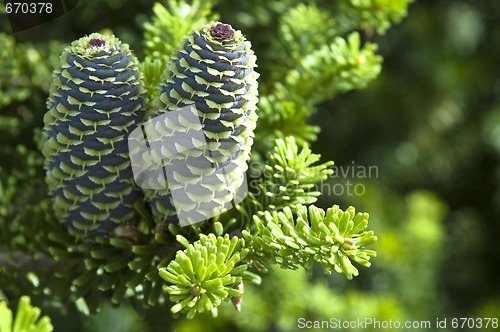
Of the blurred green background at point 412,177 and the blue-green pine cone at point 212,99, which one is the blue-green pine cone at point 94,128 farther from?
the blurred green background at point 412,177

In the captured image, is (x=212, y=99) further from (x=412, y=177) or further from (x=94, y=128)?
(x=412, y=177)

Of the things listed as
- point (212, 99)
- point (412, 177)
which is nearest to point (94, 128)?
point (212, 99)

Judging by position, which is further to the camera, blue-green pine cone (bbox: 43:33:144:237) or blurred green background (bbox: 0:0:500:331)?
blurred green background (bbox: 0:0:500:331)

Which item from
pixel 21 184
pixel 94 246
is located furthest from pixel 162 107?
pixel 21 184

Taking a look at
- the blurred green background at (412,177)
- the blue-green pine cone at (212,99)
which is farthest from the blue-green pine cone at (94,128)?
the blurred green background at (412,177)

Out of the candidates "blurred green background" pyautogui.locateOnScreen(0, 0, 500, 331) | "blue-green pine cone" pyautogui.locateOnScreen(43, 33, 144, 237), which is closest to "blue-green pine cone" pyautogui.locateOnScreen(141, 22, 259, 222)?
"blue-green pine cone" pyautogui.locateOnScreen(43, 33, 144, 237)

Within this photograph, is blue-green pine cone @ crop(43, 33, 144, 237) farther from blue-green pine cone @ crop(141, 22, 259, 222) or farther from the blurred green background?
the blurred green background
